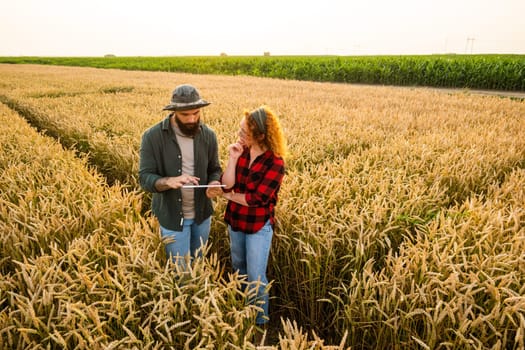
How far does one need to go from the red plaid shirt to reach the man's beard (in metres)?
0.40

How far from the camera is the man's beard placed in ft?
8.06

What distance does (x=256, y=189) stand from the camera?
2.45 m

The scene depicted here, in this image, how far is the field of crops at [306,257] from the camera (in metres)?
1.66

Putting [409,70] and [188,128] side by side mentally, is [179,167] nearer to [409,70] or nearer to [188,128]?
[188,128]

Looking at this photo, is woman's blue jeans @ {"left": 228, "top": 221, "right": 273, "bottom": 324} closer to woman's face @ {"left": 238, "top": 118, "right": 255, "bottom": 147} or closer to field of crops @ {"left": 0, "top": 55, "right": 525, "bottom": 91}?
woman's face @ {"left": 238, "top": 118, "right": 255, "bottom": 147}

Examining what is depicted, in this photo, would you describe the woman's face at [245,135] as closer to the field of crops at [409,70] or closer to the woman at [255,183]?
the woman at [255,183]

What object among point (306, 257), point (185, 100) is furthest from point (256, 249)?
point (185, 100)

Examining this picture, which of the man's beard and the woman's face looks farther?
the man's beard

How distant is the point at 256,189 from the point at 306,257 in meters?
0.70

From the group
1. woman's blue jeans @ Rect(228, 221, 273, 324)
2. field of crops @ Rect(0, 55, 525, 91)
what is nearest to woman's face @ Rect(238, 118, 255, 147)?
woman's blue jeans @ Rect(228, 221, 273, 324)

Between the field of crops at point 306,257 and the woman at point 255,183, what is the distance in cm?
26

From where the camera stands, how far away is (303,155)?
4547 mm

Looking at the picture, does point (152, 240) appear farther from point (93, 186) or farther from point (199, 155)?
point (93, 186)

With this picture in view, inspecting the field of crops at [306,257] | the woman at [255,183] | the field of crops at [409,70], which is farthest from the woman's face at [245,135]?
the field of crops at [409,70]
